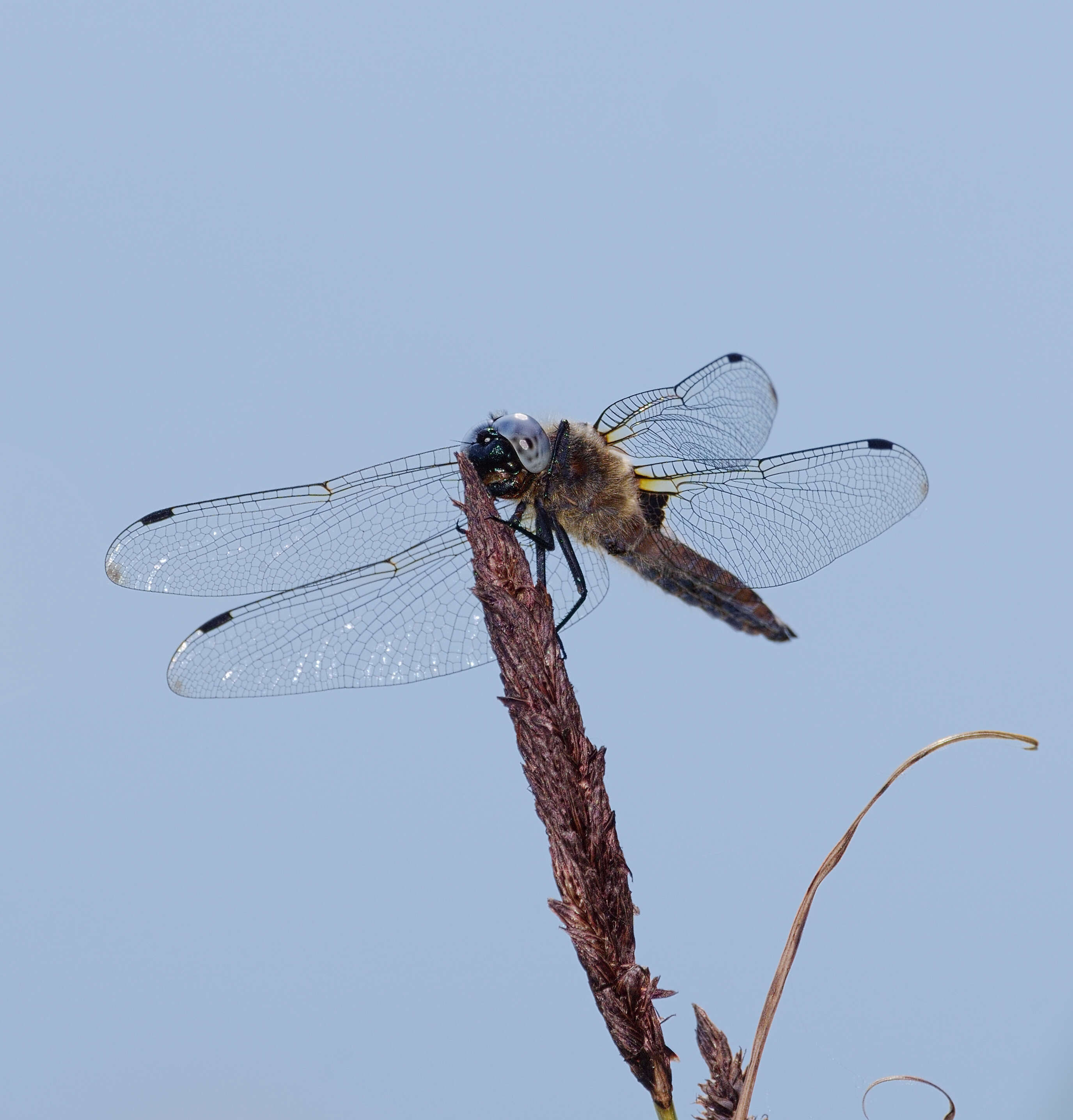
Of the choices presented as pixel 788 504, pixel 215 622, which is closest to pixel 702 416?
pixel 788 504

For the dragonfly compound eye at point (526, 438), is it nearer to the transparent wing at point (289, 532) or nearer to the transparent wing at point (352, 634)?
the transparent wing at point (289, 532)

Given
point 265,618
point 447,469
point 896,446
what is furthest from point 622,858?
point 896,446

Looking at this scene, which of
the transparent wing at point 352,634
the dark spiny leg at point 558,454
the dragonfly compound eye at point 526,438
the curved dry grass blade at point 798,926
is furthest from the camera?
the transparent wing at point 352,634

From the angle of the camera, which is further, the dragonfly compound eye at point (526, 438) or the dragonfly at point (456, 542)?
the dragonfly at point (456, 542)

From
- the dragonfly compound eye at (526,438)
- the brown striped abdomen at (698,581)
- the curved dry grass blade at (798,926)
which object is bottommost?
the curved dry grass blade at (798,926)

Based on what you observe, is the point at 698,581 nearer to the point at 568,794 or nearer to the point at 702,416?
the point at 702,416

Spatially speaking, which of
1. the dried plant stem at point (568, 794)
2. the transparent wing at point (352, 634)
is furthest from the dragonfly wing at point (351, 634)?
the dried plant stem at point (568, 794)

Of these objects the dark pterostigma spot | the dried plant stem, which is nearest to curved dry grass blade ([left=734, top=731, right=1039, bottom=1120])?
the dried plant stem

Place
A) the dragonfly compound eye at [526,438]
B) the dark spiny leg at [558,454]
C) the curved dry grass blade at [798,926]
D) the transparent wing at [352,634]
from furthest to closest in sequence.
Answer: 1. the transparent wing at [352,634]
2. the dark spiny leg at [558,454]
3. the dragonfly compound eye at [526,438]
4. the curved dry grass blade at [798,926]
